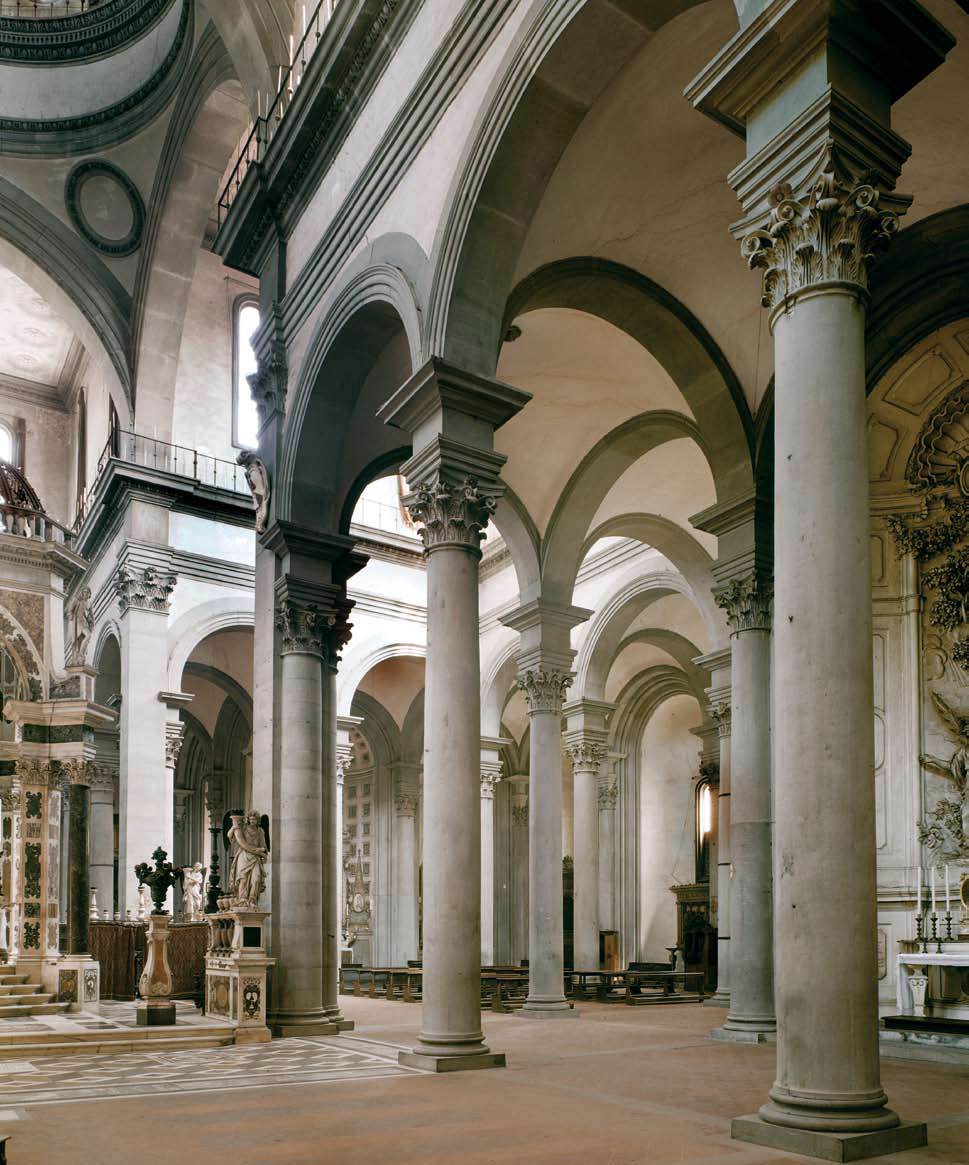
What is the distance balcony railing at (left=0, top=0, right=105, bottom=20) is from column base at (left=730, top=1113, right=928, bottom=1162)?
75.2 feet

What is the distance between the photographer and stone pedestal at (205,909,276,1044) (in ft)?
39.4

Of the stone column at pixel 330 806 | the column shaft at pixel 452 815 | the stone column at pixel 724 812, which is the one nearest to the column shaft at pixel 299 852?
the stone column at pixel 330 806

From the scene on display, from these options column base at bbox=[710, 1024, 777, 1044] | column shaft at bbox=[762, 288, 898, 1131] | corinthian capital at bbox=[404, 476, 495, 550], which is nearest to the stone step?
column base at bbox=[710, 1024, 777, 1044]

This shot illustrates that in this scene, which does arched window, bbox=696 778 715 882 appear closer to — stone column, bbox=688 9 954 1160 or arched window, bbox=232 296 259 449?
arched window, bbox=232 296 259 449

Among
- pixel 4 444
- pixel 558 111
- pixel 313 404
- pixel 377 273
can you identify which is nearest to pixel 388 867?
pixel 4 444

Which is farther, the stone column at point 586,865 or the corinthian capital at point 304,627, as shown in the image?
the stone column at point 586,865

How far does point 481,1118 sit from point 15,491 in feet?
43.0

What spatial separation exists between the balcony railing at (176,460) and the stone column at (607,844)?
9663 millimetres

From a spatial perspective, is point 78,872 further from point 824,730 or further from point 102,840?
point 824,730

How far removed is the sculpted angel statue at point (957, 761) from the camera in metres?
10.7

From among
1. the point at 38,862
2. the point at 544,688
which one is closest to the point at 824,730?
the point at 544,688

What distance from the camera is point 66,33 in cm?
2220

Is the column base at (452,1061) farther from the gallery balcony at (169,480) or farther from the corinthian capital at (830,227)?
the gallery balcony at (169,480)

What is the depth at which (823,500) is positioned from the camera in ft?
19.1
